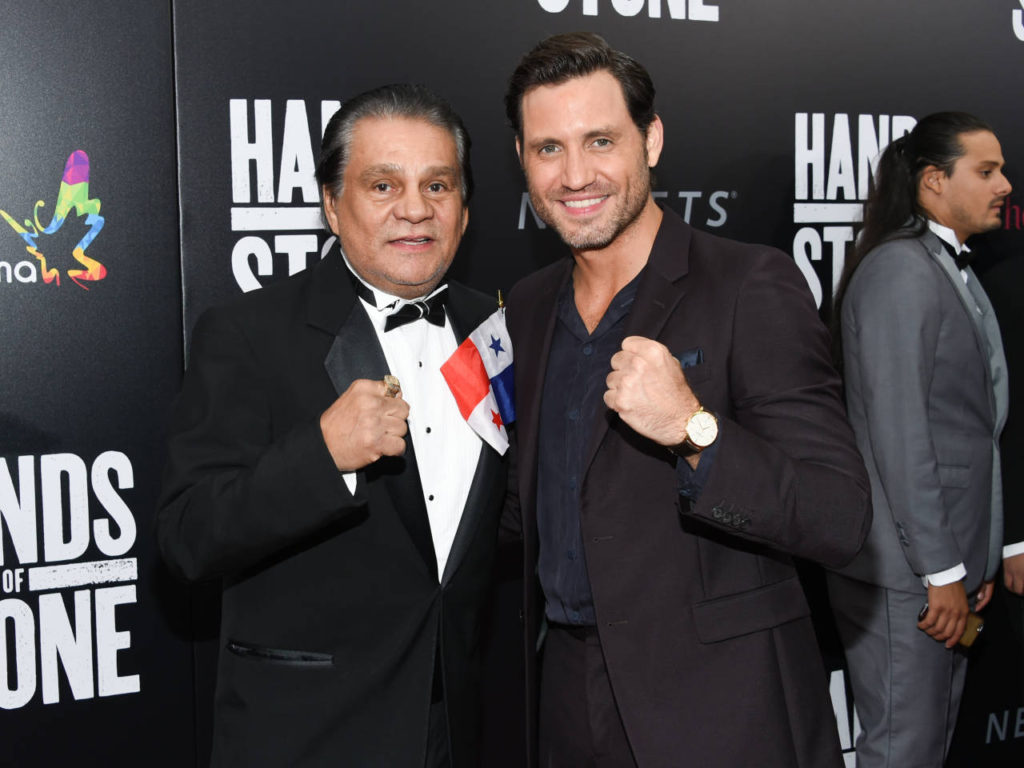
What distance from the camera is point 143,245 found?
8.58 feet

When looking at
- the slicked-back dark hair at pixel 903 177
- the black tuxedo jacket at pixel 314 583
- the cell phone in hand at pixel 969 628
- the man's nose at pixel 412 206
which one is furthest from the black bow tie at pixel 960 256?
the black tuxedo jacket at pixel 314 583

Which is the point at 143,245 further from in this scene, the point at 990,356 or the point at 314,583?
the point at 990,356

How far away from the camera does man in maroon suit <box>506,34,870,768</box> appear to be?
1.58 m

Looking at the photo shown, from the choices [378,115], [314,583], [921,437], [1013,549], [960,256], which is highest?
[378,115]

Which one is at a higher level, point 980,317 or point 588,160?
point 588,160

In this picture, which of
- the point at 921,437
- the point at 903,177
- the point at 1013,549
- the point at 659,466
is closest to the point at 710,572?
the point at 659,466

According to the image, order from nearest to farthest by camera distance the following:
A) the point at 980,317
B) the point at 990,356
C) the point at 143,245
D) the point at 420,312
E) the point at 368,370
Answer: the point at 368,370, the point at 420,312, the point at 143,245, the point at 980,317, the point at 990,356

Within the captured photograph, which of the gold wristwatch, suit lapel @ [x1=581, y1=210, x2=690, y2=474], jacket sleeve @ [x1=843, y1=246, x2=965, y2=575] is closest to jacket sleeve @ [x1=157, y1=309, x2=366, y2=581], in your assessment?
suit lapel @ [x1=581, y1=210, x2=690, y2=474]

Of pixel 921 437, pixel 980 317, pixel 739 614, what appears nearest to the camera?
pixel 739 614

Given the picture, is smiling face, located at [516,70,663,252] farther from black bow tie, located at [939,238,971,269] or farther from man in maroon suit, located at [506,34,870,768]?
black bow tie, located at [939,238,971,269]

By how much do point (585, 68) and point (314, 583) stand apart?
114 cm

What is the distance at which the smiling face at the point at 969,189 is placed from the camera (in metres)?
3.04

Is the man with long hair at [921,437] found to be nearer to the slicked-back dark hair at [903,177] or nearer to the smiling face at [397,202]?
the slicked-back dark hair at [903,177]

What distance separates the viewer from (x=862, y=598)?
2.99 metres
